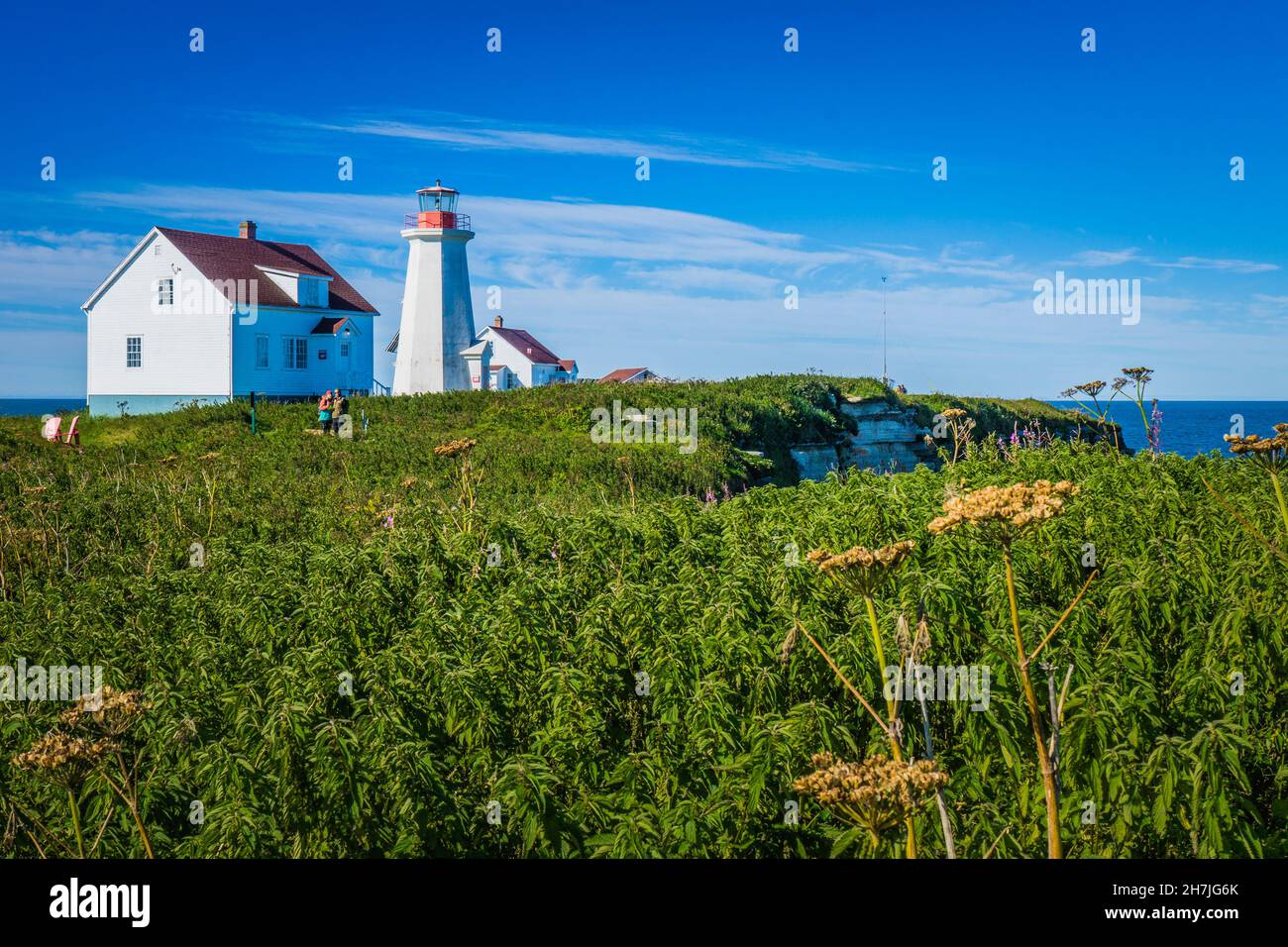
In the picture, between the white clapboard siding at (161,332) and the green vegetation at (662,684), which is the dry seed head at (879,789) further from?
the white clapboard siding at (161,332)

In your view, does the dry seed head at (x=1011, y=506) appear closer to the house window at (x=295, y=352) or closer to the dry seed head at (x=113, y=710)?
the dry seed head at (x=113, y=710)

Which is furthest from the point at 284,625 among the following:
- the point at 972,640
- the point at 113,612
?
the point at 972,640

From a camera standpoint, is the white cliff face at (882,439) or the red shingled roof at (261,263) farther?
the red shingled roof at (261,263)

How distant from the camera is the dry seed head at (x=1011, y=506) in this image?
155 inches

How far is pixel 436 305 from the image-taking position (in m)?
46.2

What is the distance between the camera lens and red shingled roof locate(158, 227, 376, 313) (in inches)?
1731

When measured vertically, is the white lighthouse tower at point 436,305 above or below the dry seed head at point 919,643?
above

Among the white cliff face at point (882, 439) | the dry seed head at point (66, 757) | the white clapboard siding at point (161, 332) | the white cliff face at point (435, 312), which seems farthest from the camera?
the white cliff face at point (435, 312)

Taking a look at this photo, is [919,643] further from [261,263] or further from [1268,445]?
[261,263]

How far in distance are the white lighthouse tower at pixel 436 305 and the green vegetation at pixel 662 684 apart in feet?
121

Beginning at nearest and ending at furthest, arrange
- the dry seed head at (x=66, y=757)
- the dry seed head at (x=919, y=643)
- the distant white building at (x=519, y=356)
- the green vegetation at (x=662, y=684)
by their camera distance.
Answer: the dry seed head at (x=919, y=643) < the dry seed head at (x=66, y=757) < the green vegetation at (x=662, y=684) < the distant white building at (x=519, y=356)

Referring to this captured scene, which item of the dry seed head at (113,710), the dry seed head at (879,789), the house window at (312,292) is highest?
the house window at (312,292)

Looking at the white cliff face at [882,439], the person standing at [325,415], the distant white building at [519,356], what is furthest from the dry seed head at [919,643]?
the distant white building at [519,356]
